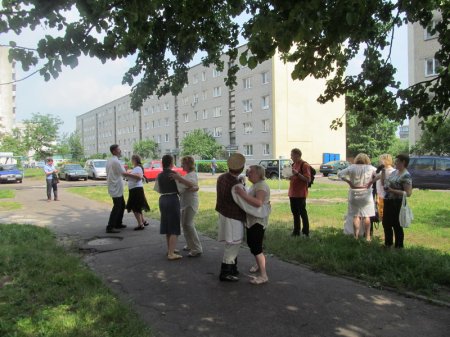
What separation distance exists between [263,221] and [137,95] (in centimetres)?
314

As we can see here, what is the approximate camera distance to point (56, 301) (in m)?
4.69

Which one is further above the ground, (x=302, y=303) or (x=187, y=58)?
(x=187, y=58)

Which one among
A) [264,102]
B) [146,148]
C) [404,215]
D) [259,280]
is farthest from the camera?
[146,148]

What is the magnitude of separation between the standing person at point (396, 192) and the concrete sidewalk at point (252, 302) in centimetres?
162

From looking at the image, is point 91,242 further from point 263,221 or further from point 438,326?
point 438,326

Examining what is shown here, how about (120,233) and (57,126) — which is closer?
(120,233)

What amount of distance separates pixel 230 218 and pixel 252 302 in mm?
1125

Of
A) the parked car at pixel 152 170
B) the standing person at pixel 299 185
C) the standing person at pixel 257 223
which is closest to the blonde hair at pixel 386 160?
the standing person at pixel 299 185

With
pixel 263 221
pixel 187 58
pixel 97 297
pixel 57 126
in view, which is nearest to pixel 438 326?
pixel 263 221

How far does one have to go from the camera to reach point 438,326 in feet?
13.1

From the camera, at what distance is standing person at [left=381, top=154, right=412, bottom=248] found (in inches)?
250

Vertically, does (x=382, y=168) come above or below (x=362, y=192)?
above

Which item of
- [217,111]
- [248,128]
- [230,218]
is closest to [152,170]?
[248,128]

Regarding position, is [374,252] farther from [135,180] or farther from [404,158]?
[135,180]
